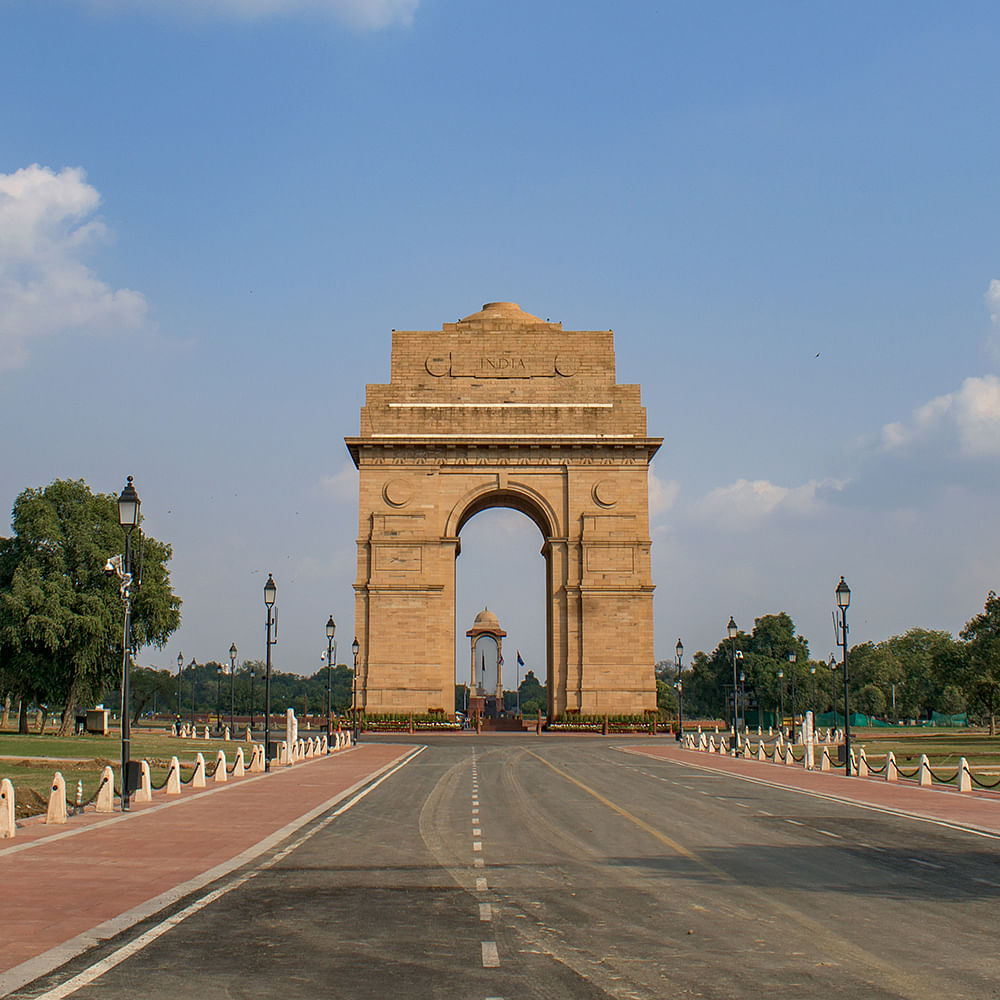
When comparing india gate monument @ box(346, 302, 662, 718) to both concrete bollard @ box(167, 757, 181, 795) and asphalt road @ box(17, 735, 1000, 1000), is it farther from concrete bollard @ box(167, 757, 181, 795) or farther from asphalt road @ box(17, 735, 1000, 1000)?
asphalt road @ box(17, 735, 1000, 1000)

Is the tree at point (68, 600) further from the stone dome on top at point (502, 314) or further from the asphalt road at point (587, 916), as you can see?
the asphalt road at point (587, 916)

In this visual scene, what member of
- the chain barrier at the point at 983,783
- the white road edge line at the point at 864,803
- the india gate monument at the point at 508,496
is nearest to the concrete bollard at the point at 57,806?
the white road edge line at the point at 864,803

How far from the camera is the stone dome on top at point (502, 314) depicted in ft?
238

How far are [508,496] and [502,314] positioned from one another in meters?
12.0

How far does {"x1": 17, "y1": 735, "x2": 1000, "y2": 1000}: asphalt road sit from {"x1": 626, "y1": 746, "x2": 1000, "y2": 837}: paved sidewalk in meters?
2.44

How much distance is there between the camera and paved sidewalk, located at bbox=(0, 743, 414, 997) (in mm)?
9852

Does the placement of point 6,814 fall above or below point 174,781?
above

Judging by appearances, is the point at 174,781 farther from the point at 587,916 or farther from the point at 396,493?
the point at 396,493

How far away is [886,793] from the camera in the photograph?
1105 inches

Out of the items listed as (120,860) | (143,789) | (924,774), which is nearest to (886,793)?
(924,774)

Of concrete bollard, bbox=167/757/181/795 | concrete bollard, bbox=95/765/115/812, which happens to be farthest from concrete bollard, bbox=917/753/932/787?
concrete bollard, bbox=95/765/115/812

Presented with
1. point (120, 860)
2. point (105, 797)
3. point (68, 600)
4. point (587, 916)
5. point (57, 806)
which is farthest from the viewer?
point (68, 600)

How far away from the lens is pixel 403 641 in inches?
2589

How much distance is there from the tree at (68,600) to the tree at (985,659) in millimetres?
44738
